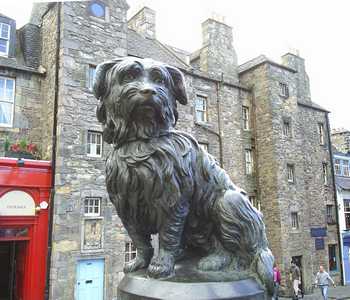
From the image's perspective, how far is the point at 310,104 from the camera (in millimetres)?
22203

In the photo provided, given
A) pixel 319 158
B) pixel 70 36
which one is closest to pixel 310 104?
pixel 319 158

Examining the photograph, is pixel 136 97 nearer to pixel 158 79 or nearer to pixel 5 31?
pixel 158 79

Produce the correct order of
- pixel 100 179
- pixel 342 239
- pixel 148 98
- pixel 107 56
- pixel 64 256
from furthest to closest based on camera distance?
pixel 342 239 < pixel 107 56 < pixel 100 179 < pixel 64 256 < pixel 148 98

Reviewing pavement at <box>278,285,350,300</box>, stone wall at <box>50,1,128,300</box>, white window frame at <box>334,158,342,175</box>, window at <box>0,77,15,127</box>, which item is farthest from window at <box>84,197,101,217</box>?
white window frame at <box>334,158,342,175</box>

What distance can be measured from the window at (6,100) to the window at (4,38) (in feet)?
4.57

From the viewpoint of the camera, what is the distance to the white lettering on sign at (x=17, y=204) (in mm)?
11414

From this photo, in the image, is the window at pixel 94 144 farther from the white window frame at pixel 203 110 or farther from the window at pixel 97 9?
the white window frame at pixel 203 110

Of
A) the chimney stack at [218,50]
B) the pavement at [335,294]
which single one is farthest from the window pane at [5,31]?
the pavement at [335,294]

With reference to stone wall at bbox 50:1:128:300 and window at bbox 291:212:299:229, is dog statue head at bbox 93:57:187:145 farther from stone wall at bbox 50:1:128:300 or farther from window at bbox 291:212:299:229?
window at bbox 291:212:299:229

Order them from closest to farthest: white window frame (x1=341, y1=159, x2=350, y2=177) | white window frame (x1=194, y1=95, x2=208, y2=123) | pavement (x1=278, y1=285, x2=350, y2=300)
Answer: pavement (x1=278, y1=285, x2=350, y2=300) → white window frame (x1=194, y1=95, x2=208, y2=123) → white window frame (x1=341, y1=159, x2=350, y2=177)

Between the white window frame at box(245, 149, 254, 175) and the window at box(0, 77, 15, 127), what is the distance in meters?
11.2

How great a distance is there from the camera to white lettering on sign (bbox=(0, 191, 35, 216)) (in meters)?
11.4

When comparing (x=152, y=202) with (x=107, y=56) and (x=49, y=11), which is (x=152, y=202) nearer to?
(x=107, y=56)

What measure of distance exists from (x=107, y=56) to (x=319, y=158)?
14.2m
